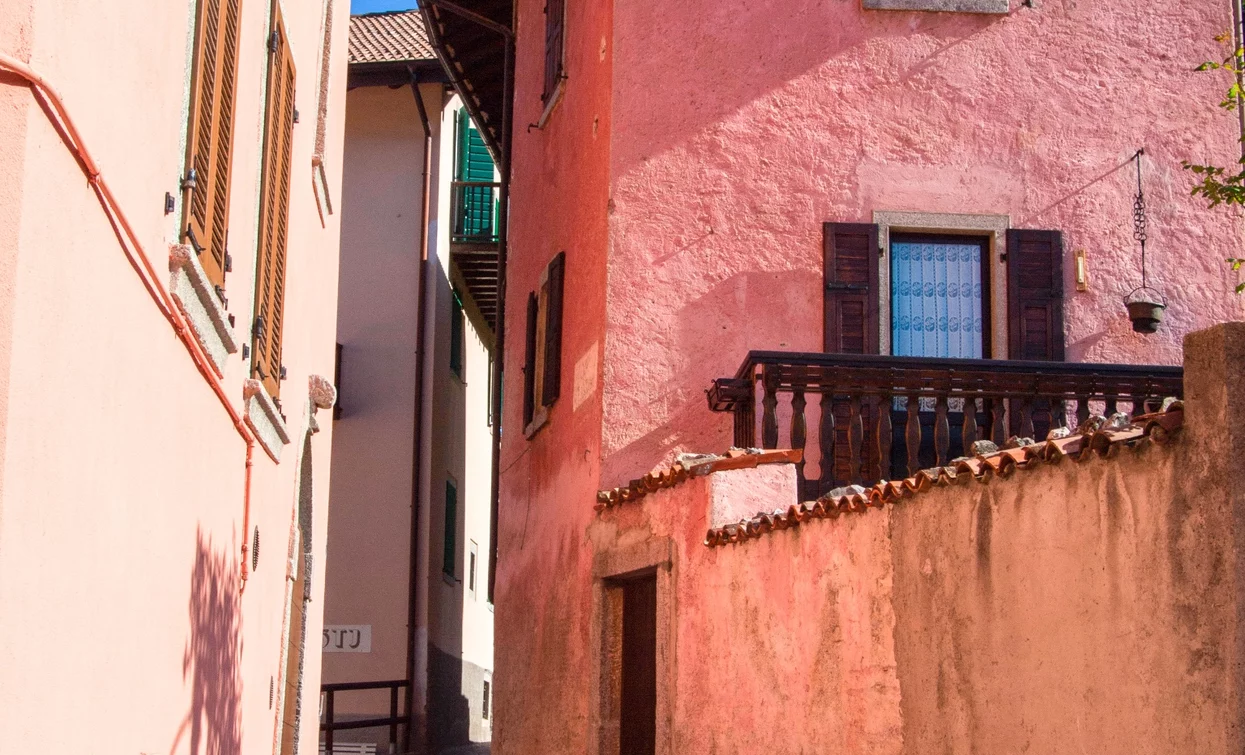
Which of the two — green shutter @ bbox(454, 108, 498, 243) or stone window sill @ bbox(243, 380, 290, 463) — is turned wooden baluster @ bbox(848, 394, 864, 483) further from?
green shutter @ bbox(454, 108, 498, 243)

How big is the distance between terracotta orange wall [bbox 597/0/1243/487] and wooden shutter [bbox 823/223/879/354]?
11 cm

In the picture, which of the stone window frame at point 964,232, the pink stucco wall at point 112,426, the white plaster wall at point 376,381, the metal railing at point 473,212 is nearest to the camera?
the pink stucco wall at point 112,426

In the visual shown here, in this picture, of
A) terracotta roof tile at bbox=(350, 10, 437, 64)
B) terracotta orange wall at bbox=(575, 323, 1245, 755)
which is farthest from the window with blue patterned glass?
terracotta roof tile at bbox=(350, 10, 437, 64)

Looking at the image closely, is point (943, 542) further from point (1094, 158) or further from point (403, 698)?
point (403, 698)

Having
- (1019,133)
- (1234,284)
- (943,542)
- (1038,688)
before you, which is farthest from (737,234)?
(1038,688)

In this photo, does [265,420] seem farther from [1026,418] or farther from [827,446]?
[1026,418]

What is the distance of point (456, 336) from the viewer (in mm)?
20922

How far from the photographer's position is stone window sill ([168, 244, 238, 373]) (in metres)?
5.36

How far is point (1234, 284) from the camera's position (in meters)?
12.6

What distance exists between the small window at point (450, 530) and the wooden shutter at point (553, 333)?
21.0 ft

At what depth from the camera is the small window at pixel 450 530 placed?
19.9 meters

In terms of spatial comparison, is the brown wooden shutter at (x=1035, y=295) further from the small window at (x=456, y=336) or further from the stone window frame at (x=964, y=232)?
the small window at (x=456, y=336)

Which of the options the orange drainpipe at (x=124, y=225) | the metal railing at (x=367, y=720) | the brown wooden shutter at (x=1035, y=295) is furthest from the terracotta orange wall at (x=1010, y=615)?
the metal railing at (x=367, y=720)

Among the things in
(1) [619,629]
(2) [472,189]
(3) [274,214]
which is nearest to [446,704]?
(2) [472,189]
